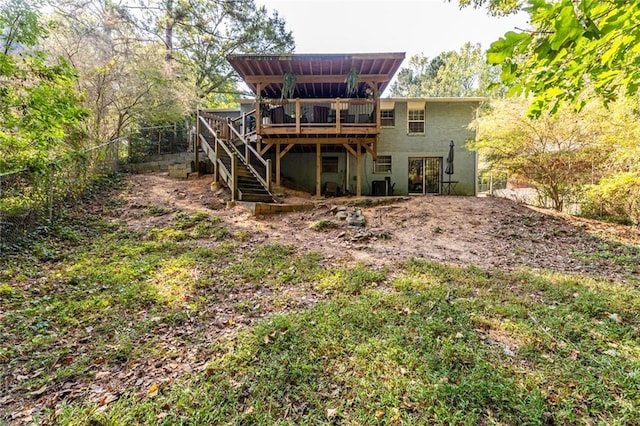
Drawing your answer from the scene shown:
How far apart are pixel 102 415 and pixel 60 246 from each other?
4.95m

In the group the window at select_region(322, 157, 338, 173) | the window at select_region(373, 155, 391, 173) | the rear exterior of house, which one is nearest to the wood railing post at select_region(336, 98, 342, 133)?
the rear exterior of house

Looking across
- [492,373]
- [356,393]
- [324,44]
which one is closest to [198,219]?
[356,393]

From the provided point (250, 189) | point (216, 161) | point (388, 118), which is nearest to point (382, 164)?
point (388, 118)

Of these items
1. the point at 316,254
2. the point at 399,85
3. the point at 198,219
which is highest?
the point at 399,85

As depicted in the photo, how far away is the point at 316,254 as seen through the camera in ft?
18.2

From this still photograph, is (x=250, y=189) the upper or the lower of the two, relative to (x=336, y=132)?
lower

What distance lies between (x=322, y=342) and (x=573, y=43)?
3018mm

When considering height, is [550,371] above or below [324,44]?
below

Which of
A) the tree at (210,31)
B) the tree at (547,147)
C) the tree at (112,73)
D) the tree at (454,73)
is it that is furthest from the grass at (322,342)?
the tree at (454,73)

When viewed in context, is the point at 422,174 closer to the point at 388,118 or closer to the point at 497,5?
the point at 388,118

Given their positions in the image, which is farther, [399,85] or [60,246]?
[399,85]

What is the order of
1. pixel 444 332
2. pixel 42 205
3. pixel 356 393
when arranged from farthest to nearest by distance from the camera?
pixel 42 205, pixel 444 332, pixel 356 393

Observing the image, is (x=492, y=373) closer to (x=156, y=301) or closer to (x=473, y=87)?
(x=156, y=301)

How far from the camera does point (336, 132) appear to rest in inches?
401
